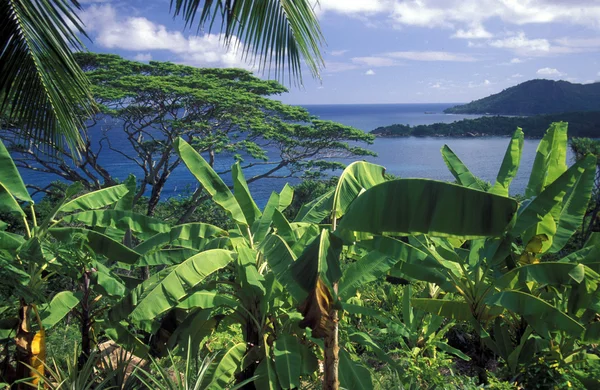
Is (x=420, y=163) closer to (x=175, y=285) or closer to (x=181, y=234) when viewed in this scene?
(x=181, y=234)

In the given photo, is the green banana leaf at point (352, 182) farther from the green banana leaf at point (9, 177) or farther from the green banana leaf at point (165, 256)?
the green banana leaf at point (9, 177)

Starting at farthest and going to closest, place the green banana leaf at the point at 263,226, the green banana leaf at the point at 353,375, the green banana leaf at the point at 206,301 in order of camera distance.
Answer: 1. the green banana leaf at the point at 263,226
2. the green banana leaf at the point at 206,301
3. the green banana leaf at the point at 353,375

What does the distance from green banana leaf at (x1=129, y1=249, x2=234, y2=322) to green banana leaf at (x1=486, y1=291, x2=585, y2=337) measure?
2.42 metres

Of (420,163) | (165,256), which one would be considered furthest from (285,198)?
(420,163)

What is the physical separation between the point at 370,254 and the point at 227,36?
2157 mm

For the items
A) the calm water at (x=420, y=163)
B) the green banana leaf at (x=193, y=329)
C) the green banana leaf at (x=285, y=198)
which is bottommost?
the calm water at (x=420, y=163)

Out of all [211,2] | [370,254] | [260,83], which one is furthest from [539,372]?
[260,83]

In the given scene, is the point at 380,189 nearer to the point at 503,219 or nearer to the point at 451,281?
the point at 503,219

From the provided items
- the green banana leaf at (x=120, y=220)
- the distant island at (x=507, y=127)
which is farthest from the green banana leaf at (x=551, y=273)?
the distant island at (x=507, y=127)

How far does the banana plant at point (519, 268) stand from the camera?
13.3 ft

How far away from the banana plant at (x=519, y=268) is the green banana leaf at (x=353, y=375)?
1028 millimetres

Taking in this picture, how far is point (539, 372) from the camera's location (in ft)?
14.6

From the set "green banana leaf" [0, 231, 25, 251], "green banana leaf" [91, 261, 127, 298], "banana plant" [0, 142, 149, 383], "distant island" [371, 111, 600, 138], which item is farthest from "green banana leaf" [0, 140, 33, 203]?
"distant island" [371, 111, 600, 138]

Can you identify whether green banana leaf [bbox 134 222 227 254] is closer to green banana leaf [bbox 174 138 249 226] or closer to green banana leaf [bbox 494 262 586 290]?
green banana leaf [bbox 174 138 249 226]
